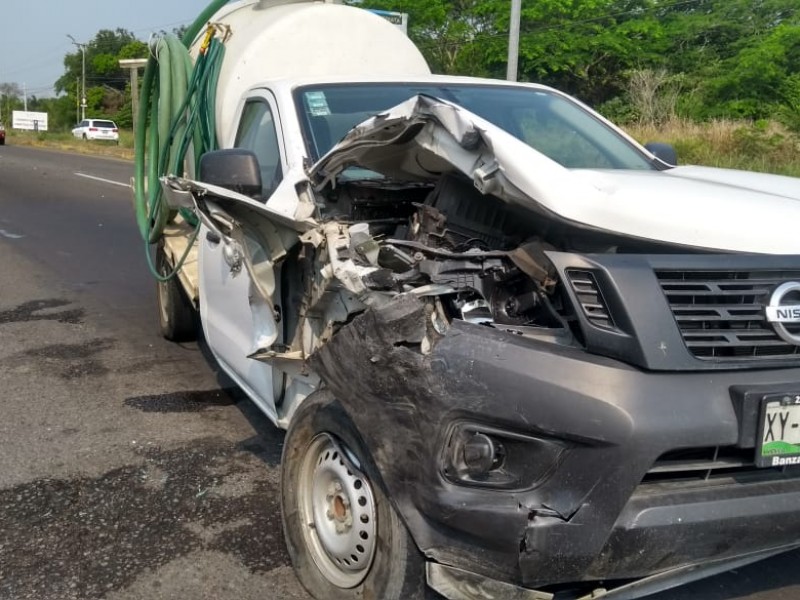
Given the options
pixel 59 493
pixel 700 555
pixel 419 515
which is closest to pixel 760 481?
pixel 700 555

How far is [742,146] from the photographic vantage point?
56.3 feet

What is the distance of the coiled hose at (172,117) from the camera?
6461 mm

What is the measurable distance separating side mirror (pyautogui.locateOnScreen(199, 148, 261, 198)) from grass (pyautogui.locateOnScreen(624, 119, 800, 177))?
43.6 feet

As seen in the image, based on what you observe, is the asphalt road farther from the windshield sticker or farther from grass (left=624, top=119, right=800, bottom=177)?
grass (left=624, top=119, right=800, bottom=177)

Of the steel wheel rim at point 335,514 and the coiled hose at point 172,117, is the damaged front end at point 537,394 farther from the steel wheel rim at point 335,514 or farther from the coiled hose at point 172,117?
the coiled hose at point 172,117

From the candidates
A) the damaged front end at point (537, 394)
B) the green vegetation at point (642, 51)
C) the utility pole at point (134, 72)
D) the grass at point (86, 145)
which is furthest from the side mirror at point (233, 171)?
the grass at point (86, 145)

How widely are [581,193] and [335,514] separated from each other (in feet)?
4.51

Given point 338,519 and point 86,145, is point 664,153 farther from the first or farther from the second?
point 86,145

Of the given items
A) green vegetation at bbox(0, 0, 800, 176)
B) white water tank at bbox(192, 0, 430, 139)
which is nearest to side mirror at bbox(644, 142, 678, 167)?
white water tank at bbox(192, 0, 430, 139)

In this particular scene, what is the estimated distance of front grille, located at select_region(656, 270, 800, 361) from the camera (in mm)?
2463

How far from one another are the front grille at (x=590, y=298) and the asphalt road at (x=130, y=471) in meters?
1.34

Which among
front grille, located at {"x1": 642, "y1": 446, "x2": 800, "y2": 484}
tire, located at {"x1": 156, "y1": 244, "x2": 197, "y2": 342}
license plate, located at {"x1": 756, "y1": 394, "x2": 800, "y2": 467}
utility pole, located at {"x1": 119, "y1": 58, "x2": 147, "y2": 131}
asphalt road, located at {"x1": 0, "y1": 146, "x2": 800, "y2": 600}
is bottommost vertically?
asphalt road, located at {"x1": 0, "y1": 146, "x2": 800, "y2": 600}

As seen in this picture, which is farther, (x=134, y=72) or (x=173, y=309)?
(x=134, y=72)

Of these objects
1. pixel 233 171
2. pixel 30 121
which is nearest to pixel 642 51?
pixel 233 171
